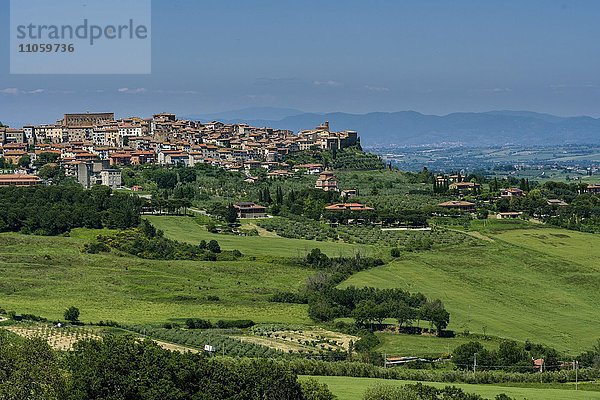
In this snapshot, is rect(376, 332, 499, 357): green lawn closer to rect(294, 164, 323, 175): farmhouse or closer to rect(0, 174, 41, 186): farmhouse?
rect(0, 174, 41, 186): farmhouse

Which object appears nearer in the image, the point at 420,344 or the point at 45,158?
the point at 420,344

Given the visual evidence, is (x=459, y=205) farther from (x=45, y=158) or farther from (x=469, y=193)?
Result: (x=45, y=158)

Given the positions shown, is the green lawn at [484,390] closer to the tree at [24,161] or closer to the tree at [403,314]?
the tree at [403,314]

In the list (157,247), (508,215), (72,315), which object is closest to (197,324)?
(72,315)

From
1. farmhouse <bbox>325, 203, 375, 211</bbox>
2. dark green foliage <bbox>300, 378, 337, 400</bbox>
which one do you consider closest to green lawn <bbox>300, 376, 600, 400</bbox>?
dark green foliage <bbox>300, 378, 337, 400</bbox>

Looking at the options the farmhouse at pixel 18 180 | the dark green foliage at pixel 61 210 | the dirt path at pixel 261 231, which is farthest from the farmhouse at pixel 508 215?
the farmhouse at pixel 18 180
